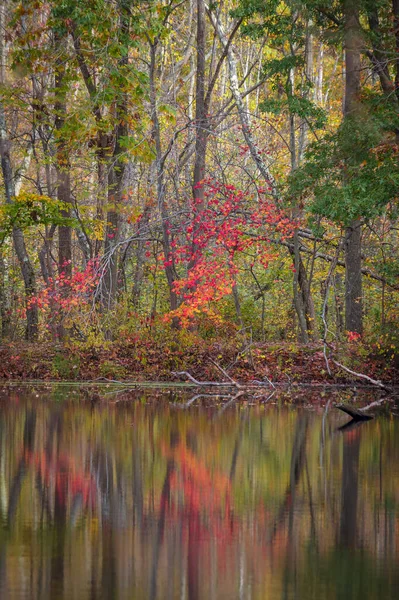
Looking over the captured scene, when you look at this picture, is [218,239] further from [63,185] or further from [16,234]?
[16,234]

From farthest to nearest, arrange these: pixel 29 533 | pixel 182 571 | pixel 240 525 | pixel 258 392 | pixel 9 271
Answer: pixel 9 271
pixel 258 392
pixel 240 525
pixel 29 533
pixel 182 571

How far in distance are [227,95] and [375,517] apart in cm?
2937

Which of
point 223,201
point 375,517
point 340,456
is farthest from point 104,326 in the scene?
point 375,517

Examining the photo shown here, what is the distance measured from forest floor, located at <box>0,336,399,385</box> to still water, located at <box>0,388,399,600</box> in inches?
241

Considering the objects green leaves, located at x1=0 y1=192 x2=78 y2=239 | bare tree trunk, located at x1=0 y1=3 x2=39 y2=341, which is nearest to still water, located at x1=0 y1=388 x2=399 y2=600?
green leaves, located at x1=0 y1=192 x2=78 y2=239

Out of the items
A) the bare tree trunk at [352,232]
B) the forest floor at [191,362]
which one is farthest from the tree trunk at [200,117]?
the bare tree trunk at [352,232]

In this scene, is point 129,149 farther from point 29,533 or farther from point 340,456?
point 29,533

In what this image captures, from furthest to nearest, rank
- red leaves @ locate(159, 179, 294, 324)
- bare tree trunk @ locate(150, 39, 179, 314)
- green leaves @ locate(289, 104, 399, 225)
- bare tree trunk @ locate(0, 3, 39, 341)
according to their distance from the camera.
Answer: bare tree trunk @ locate(0, 3, 39, 341) < bare tree trunk @ locate(150, 39, 179, 314) < red leaves @ locate(159, 179, 294, 324) < green leaves @ locate(289, 104, 399, 225)

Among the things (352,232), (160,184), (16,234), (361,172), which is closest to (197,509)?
(361,172)

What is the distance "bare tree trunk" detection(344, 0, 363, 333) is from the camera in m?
20.5

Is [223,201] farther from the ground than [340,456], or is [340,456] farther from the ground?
[223,201]

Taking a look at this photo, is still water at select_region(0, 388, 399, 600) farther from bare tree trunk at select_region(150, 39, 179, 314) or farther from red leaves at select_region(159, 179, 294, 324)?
bare tree trunk at select_region(150, 39, 179, 314)

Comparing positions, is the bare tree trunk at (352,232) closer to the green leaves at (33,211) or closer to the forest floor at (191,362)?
the forest floor at (191,362)

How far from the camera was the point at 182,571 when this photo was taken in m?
5.95
